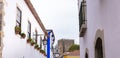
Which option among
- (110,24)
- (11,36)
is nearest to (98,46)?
(110,24)

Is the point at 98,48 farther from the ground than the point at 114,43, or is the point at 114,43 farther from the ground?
the point at 114,43

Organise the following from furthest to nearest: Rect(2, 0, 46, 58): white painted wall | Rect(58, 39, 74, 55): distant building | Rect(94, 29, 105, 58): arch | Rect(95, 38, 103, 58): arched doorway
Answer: Rect(58, 39, 74, 55): distant building < Rect(2, 0, 46, 58): white painted wall < Rect(95, 38, 103, 58): arched doorway < Rect(94, 29, 105, 58): arch

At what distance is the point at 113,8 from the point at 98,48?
2718mm

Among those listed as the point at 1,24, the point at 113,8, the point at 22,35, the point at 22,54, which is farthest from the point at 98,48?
the point at 22,54

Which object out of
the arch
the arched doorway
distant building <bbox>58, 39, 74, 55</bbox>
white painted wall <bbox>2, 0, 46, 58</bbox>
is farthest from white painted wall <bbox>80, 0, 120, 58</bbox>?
distant building <bbox>58, 39, 74, 55</bbox>

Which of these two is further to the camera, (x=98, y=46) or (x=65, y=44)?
(x=65, y=44)

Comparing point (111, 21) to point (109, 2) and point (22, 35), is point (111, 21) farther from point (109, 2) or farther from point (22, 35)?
point (22, 35)

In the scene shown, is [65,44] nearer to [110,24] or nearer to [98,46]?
[98,46]

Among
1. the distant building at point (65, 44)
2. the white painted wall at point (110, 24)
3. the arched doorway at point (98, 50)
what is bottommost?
the distant building at point (65, 44)

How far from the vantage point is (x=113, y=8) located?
18.3ft

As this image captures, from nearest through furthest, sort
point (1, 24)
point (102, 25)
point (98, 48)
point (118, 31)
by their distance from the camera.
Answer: point (118, 31)
point (102, 25)
point (98, 48)
point (1, 24)

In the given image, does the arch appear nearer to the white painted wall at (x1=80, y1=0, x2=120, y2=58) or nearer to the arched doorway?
the arched doorway

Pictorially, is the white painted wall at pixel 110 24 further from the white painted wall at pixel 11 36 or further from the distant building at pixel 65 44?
the distant building at pixel 65 44

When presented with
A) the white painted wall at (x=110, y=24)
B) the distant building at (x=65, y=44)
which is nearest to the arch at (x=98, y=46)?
the white painted wall at (x=110, y=24)
